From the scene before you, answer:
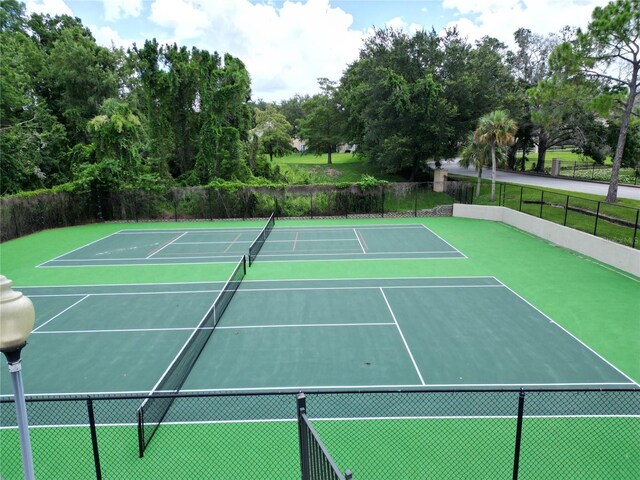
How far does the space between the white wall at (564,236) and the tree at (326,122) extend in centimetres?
2926

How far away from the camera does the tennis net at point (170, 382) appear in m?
7.16

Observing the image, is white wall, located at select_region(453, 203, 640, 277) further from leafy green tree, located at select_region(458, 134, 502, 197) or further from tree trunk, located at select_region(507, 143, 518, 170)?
tree trunk, located at select_region(507, 143, 518, 170)

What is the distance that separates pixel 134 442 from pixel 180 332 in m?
4.71

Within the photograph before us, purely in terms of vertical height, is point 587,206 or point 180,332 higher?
point 587,206

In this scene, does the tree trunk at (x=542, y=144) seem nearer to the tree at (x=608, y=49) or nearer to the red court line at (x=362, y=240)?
the tree at (x=608, y=49)

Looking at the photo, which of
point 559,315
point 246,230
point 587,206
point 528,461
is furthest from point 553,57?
point 528,461

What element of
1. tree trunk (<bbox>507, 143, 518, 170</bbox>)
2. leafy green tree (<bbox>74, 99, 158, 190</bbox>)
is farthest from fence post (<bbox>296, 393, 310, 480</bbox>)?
tree trunk (<bbox>507, 143, 518, 170</bbox>)

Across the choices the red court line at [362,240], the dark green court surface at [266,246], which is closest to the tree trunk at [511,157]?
the dark green court surface at [266,246]

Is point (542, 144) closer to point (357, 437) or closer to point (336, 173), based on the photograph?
point (336, 173)

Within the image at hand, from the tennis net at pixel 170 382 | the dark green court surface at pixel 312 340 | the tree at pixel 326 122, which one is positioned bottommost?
the dark green court surface at pixel 312 340

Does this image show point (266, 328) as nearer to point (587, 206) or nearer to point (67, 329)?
point (67, 329)

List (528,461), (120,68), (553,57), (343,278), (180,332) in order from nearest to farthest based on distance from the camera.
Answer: (528,461), (180,332), (343,278), (553,57), (120,68)

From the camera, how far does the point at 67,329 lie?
40.5ft

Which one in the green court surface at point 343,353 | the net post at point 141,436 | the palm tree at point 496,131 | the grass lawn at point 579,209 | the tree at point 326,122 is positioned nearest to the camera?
the net post at point 141,436
